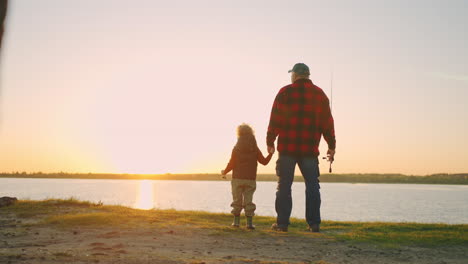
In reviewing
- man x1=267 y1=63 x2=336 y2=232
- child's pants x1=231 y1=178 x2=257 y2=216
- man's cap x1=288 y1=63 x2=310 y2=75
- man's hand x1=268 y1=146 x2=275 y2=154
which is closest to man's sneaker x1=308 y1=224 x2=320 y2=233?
man x1=267 y1=63 x2=336 y2=232

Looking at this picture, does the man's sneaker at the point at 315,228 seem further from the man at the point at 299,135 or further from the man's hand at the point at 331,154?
the man's hand at the point at 331,154

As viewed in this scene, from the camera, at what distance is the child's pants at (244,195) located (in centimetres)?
955

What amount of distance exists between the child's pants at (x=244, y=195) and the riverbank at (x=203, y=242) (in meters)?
0.49

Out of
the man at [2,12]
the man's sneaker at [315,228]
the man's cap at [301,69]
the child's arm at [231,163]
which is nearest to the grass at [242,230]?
the man's sneaker at [315,228]

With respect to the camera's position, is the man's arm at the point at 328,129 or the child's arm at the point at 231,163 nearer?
the man's arm at the point at 328,129

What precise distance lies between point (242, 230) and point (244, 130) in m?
2.09

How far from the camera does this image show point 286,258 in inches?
261

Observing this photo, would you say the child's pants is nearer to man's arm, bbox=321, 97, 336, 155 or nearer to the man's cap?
man's arm, bbox=321, 97, 336, 155

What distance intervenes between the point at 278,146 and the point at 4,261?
17.4ft

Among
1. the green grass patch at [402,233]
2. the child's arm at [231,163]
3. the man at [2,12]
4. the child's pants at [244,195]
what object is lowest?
the green grass patch at [402,233]

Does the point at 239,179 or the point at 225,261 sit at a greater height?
the point at 239,179

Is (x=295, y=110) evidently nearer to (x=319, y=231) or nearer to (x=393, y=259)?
(x=319, y=231)

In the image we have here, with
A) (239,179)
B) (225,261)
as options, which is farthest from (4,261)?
(239,179)

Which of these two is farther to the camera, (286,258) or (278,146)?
(278,146)
